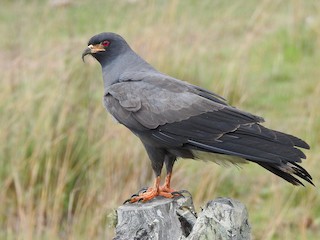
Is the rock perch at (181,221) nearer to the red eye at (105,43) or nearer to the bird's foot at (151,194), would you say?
the bird's foot at (151,194)

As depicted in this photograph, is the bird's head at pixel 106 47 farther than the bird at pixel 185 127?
Yes

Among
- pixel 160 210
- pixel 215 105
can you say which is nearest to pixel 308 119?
pixel 215 105

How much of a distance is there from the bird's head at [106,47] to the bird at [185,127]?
193 mm

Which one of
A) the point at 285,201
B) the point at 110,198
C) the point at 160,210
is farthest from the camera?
the point at 285,201

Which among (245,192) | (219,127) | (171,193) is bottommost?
(245,192)

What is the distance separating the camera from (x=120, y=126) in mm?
6414

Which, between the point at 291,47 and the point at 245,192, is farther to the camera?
the point at 291,47

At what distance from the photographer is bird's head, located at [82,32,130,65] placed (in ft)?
16.5

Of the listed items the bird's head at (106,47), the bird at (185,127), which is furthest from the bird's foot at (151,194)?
the bird's head at (106,47)

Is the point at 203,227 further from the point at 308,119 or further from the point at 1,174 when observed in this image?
the point at 308,119

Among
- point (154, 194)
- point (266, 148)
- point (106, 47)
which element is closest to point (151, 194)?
point (154, 194)

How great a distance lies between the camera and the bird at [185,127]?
12.9 feet

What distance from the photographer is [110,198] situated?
5633 millimetres

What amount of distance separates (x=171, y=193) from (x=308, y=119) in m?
3.33
